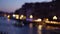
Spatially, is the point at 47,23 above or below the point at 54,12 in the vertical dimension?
below

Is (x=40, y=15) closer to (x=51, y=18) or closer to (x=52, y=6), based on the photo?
(x=51, y=18)

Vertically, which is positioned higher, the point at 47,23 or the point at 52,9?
the point at 52,9

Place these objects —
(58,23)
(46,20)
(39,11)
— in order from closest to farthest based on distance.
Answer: (58,23) < (46,20) < (39,11)

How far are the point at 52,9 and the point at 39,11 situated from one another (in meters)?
1.09

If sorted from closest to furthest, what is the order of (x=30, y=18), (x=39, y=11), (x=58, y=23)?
(x=58, y=23)
(x=39, y=11)
(x=30, y=18)

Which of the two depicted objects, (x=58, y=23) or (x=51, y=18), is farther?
(x=51, y=18)

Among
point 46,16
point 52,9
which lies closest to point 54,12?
point 52,9

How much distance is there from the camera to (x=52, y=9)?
8375 millimetres

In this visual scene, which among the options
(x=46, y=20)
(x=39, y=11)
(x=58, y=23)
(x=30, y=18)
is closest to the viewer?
(x=58, y=23)

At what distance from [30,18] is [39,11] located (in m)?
1.33

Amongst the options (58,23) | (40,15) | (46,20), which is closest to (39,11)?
(40,15)

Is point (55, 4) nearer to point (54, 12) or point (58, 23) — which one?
point (54, 12)

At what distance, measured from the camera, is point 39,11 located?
929 centimetres

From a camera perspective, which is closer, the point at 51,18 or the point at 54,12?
the point at 54,12
